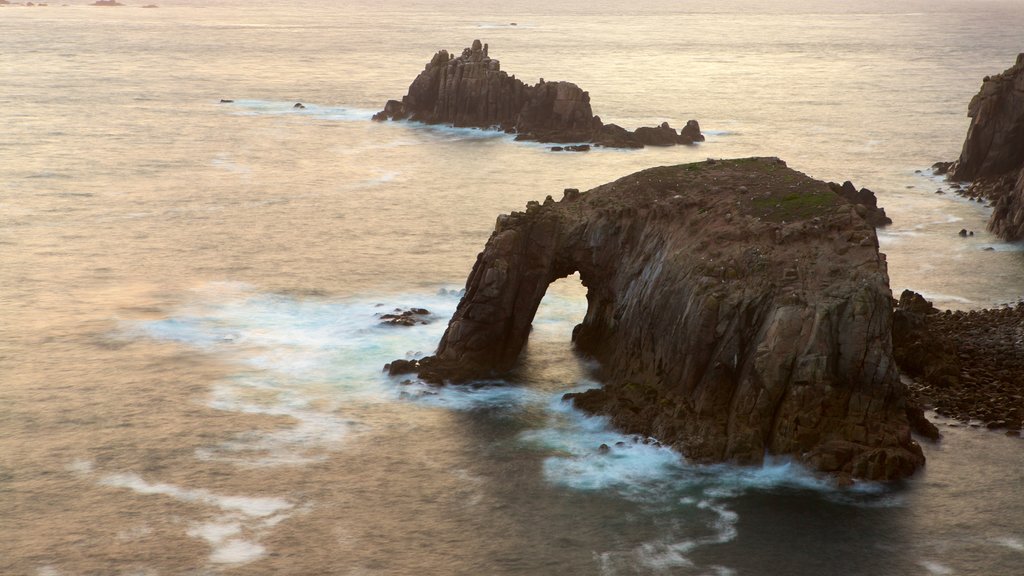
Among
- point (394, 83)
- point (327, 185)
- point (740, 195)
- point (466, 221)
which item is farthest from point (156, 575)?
point (394, 83)

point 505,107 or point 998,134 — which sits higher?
point 998,134

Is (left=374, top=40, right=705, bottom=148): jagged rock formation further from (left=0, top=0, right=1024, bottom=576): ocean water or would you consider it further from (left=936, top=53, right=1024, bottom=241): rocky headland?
(left=936, top=53, right=1024, bottom=241): rocky headland

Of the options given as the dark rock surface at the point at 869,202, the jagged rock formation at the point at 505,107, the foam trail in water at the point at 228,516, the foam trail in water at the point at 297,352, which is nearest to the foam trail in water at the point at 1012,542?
the foam trail in water at the point at 228,516

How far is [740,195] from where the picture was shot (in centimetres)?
5650

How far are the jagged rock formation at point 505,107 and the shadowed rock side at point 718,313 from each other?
7020 cm

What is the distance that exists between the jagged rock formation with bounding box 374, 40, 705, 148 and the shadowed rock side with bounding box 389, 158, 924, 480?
70.2 meters

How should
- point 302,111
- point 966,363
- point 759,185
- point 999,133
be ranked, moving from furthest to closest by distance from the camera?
point 302,111 < point 999,133 < point 759,185 < point 966,363

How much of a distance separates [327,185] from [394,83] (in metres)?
82.4

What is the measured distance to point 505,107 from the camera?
5492 inches

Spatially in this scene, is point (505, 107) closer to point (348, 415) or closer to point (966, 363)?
point (966, 363)

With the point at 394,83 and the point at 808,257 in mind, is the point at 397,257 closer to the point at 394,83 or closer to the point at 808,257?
the point at 808,257

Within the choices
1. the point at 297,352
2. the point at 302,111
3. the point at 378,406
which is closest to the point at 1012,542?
the point at 378,406

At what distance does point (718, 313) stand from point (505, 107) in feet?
303

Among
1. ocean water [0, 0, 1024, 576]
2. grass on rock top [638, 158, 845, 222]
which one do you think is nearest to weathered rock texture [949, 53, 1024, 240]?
ocean water [0, 0, 1024, 576]
